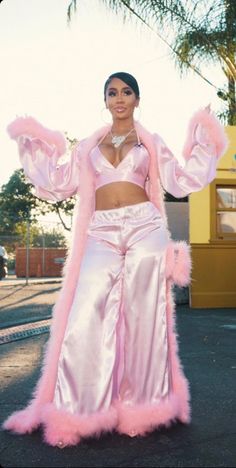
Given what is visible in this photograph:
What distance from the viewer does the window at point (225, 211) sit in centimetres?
1068

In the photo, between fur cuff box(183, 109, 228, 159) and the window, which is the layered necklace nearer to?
fur cuff box(183, 109, 228, 159)

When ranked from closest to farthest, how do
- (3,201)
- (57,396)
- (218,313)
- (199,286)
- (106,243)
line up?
(57,396) → (106,243) → (218,313) → (199,286) → (3,201)

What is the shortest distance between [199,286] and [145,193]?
759 cm

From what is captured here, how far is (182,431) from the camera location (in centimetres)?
294

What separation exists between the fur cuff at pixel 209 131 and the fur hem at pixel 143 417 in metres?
1.43

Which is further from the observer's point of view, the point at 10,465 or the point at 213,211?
the point at 213,211

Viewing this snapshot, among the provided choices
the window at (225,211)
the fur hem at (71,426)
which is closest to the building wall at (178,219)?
the window at (225,211)

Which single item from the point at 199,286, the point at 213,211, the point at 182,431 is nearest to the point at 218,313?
the point at 199,286

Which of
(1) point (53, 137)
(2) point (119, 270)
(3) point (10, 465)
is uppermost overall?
(1) point (53, 137)

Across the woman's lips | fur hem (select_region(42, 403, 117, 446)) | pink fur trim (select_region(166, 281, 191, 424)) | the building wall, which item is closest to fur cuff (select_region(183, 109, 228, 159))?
the woman's lips

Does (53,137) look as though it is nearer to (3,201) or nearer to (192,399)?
(192,399)

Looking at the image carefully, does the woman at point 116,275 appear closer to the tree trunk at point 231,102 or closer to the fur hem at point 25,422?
the fur hem at point 25,422

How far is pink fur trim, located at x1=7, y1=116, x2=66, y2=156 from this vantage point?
10.4 feet

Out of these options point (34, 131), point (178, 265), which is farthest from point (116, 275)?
point (34, 131)
